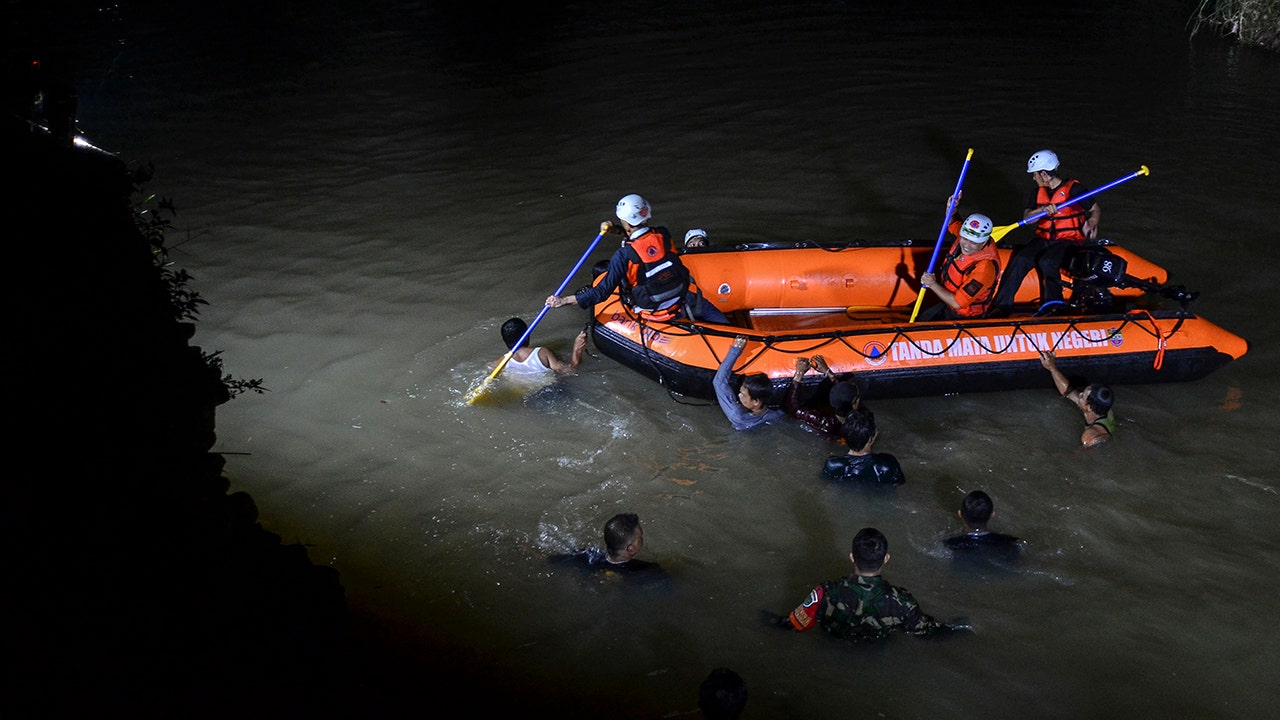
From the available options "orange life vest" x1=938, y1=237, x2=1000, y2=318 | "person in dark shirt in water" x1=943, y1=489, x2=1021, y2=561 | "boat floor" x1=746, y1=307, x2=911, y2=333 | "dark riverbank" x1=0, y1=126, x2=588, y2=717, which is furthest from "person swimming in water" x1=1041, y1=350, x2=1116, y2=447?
"dark riverbank" x1=0, y1=126, x2=588, y2=717

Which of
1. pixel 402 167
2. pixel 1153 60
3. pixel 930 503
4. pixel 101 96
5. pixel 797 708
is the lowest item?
pixel 797 708

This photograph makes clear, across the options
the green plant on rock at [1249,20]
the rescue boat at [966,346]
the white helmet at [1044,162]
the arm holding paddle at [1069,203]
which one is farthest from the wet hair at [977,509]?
the green plant on rock at [1249,20]

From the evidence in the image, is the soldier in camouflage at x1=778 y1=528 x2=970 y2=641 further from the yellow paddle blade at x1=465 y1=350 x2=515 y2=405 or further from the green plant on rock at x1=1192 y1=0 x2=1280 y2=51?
the green plant on rock at x1=1192 y1=0 x2=1280 y2=51

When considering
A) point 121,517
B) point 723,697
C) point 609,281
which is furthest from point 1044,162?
point 121,517

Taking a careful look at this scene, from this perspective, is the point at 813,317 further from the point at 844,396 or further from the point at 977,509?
the point at 977,509

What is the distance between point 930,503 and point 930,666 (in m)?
1.20

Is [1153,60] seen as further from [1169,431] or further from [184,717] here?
[184,717]

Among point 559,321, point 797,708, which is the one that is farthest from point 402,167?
point 797,708

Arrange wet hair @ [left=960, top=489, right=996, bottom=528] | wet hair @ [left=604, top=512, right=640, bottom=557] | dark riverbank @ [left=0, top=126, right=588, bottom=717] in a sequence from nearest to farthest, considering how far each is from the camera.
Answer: dark riverbank @ [left=0, top=126, right=588, bottom=717] → wet hair @ [left=604, top=512, right=640, bottom=557] → wet hair @ [left=960, top=489, right=996, bottom=528]

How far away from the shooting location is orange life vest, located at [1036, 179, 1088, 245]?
6457 millimetres

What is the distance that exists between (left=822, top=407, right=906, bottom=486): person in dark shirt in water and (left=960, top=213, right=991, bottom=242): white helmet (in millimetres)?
1545

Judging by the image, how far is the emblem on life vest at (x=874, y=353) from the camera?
570cm

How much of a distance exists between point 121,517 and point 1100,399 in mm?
4854

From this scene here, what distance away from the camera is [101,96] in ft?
40.3
